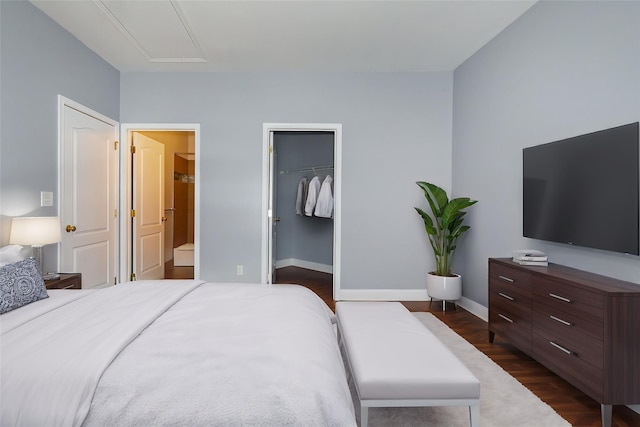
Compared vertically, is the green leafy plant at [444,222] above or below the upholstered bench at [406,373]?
above

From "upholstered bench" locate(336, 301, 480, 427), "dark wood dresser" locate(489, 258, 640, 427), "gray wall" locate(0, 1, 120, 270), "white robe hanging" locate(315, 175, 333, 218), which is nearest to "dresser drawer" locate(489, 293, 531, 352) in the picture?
"dark wood dresser" locate(489, 258, 640, 427)

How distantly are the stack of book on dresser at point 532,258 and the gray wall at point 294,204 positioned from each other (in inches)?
140

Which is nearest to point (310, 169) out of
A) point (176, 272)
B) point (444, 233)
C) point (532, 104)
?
point (444, 233)

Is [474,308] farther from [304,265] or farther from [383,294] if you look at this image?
[304,265]

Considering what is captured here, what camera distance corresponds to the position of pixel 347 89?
396 centimetres

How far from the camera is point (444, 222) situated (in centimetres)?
348

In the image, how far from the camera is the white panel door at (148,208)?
Answer: 4148mm

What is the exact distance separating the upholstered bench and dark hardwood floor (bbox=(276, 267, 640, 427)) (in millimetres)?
875

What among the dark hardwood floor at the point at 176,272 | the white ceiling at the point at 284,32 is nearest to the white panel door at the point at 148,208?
the dark hardwood floor at the point at 176,272

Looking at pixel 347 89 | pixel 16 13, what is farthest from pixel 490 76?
pixel 16 13

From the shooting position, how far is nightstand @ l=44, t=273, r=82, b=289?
2455mm

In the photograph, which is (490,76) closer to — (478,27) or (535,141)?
(478,27)

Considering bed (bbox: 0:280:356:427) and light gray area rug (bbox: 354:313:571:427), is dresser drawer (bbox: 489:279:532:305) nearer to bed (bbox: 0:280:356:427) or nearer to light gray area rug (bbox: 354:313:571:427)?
light gray area rug (bbox: 354:313:571:427)

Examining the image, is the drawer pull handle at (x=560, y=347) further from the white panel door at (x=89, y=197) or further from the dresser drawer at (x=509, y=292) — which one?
the white panel door at (x=89, y=197)
